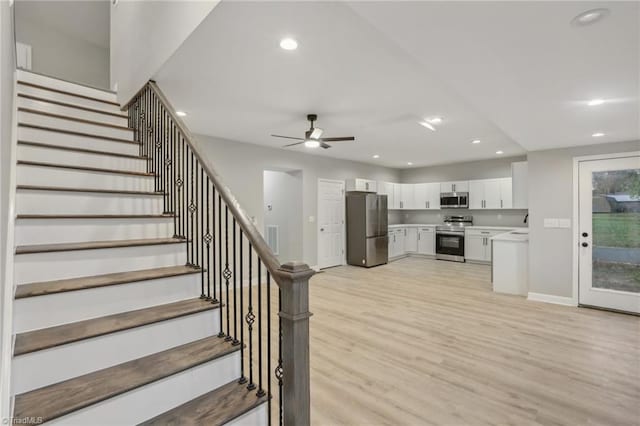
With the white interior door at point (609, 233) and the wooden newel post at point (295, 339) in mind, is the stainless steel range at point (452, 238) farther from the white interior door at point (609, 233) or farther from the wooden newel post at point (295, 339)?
the wooden newel post at point (295, 339)

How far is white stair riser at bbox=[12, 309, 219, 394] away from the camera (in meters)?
1.41

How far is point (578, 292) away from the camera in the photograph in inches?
173

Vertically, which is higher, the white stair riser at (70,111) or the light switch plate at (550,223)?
the white stair riser at (70,111)

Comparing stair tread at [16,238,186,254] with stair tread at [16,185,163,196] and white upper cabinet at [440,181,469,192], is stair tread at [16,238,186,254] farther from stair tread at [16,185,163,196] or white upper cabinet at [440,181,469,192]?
white upper cabinet at [440,181,469,192]

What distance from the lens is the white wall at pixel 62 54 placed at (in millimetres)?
4746

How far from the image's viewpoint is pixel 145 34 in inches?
117

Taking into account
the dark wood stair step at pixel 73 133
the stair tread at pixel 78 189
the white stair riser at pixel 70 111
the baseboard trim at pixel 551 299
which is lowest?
the baseboard trim at pixel 551 299

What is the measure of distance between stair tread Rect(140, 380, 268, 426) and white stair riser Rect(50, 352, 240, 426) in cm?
4

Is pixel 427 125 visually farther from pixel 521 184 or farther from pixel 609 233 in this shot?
pixel 609 233

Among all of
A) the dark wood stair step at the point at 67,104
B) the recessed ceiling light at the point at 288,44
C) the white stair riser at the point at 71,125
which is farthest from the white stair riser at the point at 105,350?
the dark wood stair step at the point at 67,104

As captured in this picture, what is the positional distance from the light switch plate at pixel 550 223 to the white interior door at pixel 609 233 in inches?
10.9

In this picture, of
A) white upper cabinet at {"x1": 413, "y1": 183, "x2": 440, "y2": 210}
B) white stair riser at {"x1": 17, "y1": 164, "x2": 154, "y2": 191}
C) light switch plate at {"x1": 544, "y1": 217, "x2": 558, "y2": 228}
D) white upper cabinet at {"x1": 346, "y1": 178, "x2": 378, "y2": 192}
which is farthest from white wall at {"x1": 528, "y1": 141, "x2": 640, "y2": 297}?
white stair riser at {"x1": 17, "y1": 164, "x2": 154, "y2": 191}

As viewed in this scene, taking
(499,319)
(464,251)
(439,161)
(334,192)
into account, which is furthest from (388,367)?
(439,161)

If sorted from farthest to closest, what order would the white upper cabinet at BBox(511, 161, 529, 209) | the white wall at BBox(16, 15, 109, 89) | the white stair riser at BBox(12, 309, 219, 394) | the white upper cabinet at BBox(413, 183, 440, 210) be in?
the white upper cabinet at BBox(413, 183, 440, 210) < the white upper cabinet at BBox(511, 161, 529, 209) < the white wall at BBox(16, 15, 109, 89) < the white stair riser at BBox(12, 309, 219, 394)
